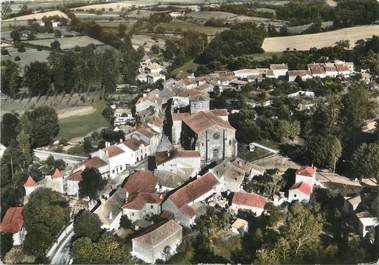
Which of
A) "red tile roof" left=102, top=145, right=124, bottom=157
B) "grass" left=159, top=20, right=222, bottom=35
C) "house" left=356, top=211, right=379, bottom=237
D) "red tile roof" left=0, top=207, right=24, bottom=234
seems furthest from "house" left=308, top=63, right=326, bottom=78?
"red tile roof" left=0, top=207, right=24, bottom=234

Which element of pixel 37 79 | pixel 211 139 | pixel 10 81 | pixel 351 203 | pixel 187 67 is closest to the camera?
pixel 351 203

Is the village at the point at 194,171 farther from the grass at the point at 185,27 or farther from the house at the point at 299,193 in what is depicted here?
the grass at the point at 185,27

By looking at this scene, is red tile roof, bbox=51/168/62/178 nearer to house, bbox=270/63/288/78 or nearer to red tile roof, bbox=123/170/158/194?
red tile roof, bbox=123/170/158/194

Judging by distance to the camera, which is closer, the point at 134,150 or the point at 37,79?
the point at 134,150

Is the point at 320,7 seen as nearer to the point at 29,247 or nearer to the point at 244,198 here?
the point at 244,198

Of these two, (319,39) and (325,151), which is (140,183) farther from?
(319,39)

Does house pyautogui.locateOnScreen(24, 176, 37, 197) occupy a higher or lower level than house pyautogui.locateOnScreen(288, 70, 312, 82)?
higher

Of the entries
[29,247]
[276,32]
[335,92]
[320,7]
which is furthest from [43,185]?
[320,7]

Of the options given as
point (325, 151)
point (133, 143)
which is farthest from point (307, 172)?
point (133, 143)

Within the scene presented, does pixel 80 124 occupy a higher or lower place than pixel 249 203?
lower
